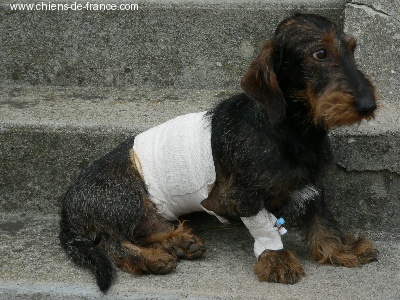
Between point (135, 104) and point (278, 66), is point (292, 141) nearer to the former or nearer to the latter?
point (278, 66)

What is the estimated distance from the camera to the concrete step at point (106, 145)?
15.0ft

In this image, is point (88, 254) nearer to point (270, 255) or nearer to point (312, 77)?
point (270, 255)

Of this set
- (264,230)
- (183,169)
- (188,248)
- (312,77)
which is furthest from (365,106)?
(188,248)

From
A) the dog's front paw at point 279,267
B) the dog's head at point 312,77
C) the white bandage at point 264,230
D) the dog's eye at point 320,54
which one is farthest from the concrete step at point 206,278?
the dog's eye at point 320,54

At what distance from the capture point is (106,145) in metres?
4.86

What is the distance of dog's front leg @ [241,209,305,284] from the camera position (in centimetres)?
404

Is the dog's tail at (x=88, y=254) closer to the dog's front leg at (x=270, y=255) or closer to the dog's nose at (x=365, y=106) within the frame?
the dog's front leg at (x=270, y=255)

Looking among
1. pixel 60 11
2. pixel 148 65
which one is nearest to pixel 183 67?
pixel 148 65

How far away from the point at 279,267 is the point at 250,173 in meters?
0.50

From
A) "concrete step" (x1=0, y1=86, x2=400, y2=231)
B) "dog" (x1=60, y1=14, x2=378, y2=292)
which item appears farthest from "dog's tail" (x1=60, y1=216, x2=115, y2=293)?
"concrete step" (x1=0, y1=86, x2=400, y2=231)

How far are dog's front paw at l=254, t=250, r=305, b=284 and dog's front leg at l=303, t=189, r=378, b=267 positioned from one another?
0.72 ft

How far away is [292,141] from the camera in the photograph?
4062 mm

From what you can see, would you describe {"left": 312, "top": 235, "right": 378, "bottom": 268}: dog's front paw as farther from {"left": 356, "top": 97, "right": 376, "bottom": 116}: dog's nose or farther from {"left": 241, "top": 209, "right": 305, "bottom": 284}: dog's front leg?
{"left": 356, "top": 97, "right": 376, "bottom": 116}: dog's nose

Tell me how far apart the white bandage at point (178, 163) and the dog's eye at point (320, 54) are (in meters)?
Answer: 0.77
